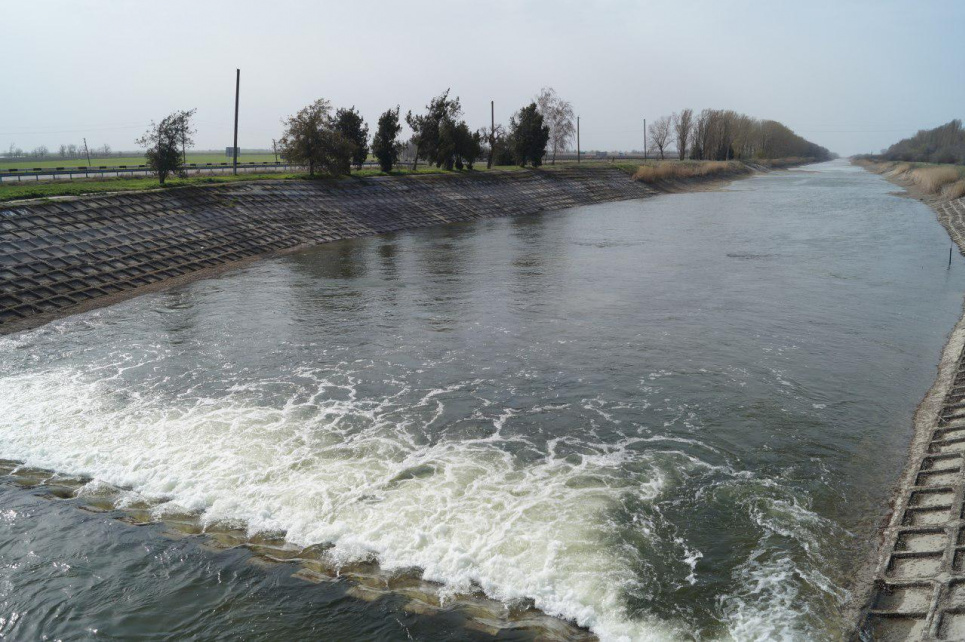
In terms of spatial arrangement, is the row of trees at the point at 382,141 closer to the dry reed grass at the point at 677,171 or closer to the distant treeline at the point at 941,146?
the dry reed grass at the point at 677,171

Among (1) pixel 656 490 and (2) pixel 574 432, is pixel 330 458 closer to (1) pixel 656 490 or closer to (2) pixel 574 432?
(2) pixel 574 432

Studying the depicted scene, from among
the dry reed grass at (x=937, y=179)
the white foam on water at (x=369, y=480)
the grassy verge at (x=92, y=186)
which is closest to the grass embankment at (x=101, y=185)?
the grassy verge at (x=92, y=186)

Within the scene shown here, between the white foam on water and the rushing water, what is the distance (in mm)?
49

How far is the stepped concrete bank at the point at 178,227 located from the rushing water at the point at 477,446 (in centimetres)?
246

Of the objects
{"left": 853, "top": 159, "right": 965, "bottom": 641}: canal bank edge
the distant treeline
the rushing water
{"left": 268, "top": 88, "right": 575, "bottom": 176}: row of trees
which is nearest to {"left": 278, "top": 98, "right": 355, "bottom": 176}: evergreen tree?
{"left": 268, "top": 88, "right": 575, "bottom": 176}: row of trees

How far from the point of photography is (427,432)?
38.7 ft

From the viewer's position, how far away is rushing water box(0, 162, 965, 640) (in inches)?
292

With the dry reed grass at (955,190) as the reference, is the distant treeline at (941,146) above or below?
above

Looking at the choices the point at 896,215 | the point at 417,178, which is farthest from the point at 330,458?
the point at 896,215

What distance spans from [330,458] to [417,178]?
42.9 m

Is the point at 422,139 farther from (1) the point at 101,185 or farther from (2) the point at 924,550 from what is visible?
(2) the point at 924,550

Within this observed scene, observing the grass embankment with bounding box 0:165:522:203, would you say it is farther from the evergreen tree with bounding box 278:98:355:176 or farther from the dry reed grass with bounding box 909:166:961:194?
the dry reed grass with bounding box 909:166:961:194

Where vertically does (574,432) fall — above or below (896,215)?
below

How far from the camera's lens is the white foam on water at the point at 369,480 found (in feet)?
25.7
